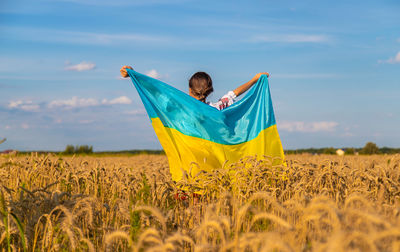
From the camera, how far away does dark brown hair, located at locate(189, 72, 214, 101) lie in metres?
5.84

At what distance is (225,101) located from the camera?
6.15 m

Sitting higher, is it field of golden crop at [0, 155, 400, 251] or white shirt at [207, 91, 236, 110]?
white shirt at [207, 91, 236, 110]

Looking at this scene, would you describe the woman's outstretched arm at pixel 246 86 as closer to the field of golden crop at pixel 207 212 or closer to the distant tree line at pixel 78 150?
the field of golden crop at pixel 207 212

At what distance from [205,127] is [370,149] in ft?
63.4

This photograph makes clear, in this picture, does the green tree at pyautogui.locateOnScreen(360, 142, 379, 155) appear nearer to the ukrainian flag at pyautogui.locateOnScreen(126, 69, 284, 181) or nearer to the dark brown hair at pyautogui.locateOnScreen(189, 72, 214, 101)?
the ukrainian flag at pyautogui.locateOnScreen(126, 69, 284, 181)

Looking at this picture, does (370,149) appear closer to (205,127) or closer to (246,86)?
(246,86)

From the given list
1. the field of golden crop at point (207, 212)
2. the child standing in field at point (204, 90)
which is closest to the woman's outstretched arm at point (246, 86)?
the child standing in field at point (204, 90)

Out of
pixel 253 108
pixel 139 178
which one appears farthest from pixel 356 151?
pixel 139 178

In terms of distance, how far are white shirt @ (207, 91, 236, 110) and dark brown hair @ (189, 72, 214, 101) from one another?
0.23 metres

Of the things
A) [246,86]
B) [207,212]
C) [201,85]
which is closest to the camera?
[207,212]

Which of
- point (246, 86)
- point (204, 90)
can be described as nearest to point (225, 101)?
point (204, 90)

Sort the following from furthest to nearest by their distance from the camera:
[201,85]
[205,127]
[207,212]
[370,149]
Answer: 1. [370,149]
2. [201,85]
3. [205,127]
4. [207,212]

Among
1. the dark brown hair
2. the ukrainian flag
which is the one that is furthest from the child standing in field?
the ukrainian flag

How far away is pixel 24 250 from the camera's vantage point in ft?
10.9
